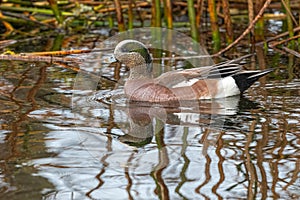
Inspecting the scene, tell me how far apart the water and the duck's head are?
0.93 feet

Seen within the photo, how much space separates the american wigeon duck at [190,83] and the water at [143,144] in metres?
0.12

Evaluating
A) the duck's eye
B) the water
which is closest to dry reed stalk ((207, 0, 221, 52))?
the water

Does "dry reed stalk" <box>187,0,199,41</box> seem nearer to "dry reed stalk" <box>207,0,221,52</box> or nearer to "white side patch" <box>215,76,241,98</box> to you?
"dry reed stalk" <box>207,0,221,52</box>

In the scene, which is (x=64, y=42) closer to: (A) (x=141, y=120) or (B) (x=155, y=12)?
(B) (x=155, y=12)

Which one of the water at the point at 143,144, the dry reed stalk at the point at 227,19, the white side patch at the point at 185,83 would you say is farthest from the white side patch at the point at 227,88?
the dry reed stalk at the point at 227,19

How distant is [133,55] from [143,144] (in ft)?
5.22

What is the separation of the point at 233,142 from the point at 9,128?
1.41m

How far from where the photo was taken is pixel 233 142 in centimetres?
412

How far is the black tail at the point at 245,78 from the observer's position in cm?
546

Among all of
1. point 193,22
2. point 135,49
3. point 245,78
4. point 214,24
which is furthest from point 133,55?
point 214,24

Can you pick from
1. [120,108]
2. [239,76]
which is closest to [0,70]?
[120,108]

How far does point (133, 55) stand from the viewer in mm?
5656

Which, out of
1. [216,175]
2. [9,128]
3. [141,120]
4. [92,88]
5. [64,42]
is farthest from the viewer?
[64,42]

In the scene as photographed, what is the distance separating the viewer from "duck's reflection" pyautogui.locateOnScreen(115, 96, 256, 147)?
176 inches
